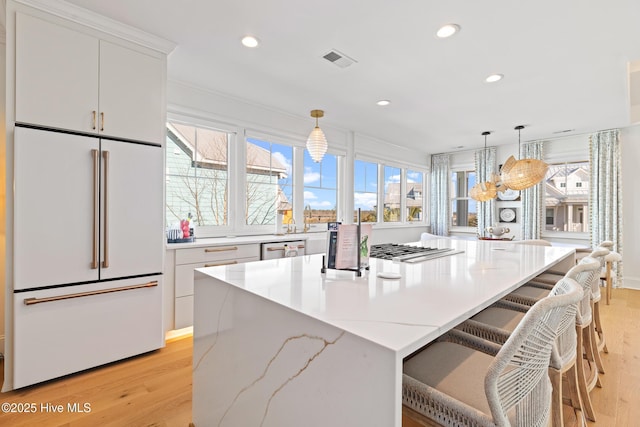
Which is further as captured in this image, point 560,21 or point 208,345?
point 560,21

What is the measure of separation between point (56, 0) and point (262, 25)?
4.23ft

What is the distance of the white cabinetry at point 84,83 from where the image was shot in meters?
1.96

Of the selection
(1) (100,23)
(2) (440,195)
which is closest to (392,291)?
(1) (100,23)

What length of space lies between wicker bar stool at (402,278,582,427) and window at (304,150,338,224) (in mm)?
3554

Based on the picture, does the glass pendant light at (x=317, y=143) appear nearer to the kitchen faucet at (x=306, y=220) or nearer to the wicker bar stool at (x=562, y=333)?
the kitchen faucet at (x=306, y=220)

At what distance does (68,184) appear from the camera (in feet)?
6.90

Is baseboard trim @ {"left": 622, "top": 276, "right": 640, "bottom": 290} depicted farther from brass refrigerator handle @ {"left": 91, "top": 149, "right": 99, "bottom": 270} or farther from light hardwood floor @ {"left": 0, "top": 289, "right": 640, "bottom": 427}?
brass refrigerator handle @ {"left": 91, "top": 149, "right": 99, "bottom": 270}

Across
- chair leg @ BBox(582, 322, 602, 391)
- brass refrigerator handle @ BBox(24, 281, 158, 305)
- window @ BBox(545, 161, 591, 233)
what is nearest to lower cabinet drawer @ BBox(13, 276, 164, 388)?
brass refrigerator handle @ BBox(24, 281, 158, 305)

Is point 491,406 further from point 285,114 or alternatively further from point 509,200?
point 509,200

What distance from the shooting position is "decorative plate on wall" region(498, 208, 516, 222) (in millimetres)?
5938

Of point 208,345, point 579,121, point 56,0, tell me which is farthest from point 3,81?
point 579,121

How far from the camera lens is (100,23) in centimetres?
218

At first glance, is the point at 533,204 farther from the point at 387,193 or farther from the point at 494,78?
the point at 494,78

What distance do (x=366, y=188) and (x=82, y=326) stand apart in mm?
4480
